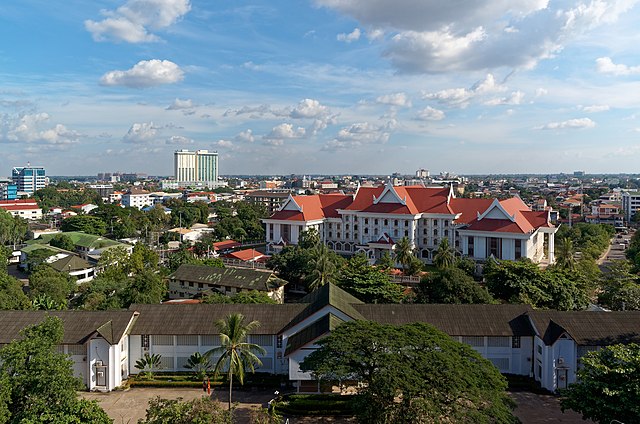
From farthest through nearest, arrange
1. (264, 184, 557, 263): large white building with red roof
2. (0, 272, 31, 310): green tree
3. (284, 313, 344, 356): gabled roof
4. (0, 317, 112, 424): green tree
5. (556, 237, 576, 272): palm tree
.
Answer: (264, 184, 557, 263): large white building with red roof → (556, 237, 576, 272): palm tree → (0, 272, 31, 310): green tree → (284, 313, 344, 356): gabled roof → (0, 317, 112, 424): green tree

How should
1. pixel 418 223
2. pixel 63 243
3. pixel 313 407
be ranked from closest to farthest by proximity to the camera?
1. pixel 313 407
2. pixel 418 223
3. pixel 63 243

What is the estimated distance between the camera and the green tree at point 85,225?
6588cm

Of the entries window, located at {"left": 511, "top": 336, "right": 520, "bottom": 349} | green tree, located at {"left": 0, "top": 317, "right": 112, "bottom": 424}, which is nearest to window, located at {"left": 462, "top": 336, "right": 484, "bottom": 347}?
window, located at {"left": 511, "top": 336, "right": 520, "bottom": 349}

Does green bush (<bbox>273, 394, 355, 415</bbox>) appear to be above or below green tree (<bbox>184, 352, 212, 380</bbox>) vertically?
below

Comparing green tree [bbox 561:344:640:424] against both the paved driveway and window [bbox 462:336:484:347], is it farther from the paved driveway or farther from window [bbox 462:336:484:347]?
window [bbox 462:336:484:347]

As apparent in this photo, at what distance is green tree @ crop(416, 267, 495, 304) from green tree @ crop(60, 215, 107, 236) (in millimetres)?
51365

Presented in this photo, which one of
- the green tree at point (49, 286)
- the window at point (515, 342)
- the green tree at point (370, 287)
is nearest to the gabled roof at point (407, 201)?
the green tree at point (370, 287)

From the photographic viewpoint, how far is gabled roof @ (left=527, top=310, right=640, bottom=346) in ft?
64.2

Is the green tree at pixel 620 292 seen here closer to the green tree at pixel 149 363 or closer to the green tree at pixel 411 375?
the green tree at pixel 411 375

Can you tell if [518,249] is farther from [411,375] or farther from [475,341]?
[411,375]

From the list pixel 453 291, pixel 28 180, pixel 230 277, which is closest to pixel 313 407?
pixel 453 291

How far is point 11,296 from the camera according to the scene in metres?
28.4

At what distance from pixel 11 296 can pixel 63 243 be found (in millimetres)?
27173

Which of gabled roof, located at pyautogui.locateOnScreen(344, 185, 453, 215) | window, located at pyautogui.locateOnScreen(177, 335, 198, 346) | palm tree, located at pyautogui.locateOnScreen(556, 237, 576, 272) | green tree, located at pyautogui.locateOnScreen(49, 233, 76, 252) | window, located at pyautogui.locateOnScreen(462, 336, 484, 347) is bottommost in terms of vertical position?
window, located at pyautogui.locateOnScreen(177, 335, 198, 346)
